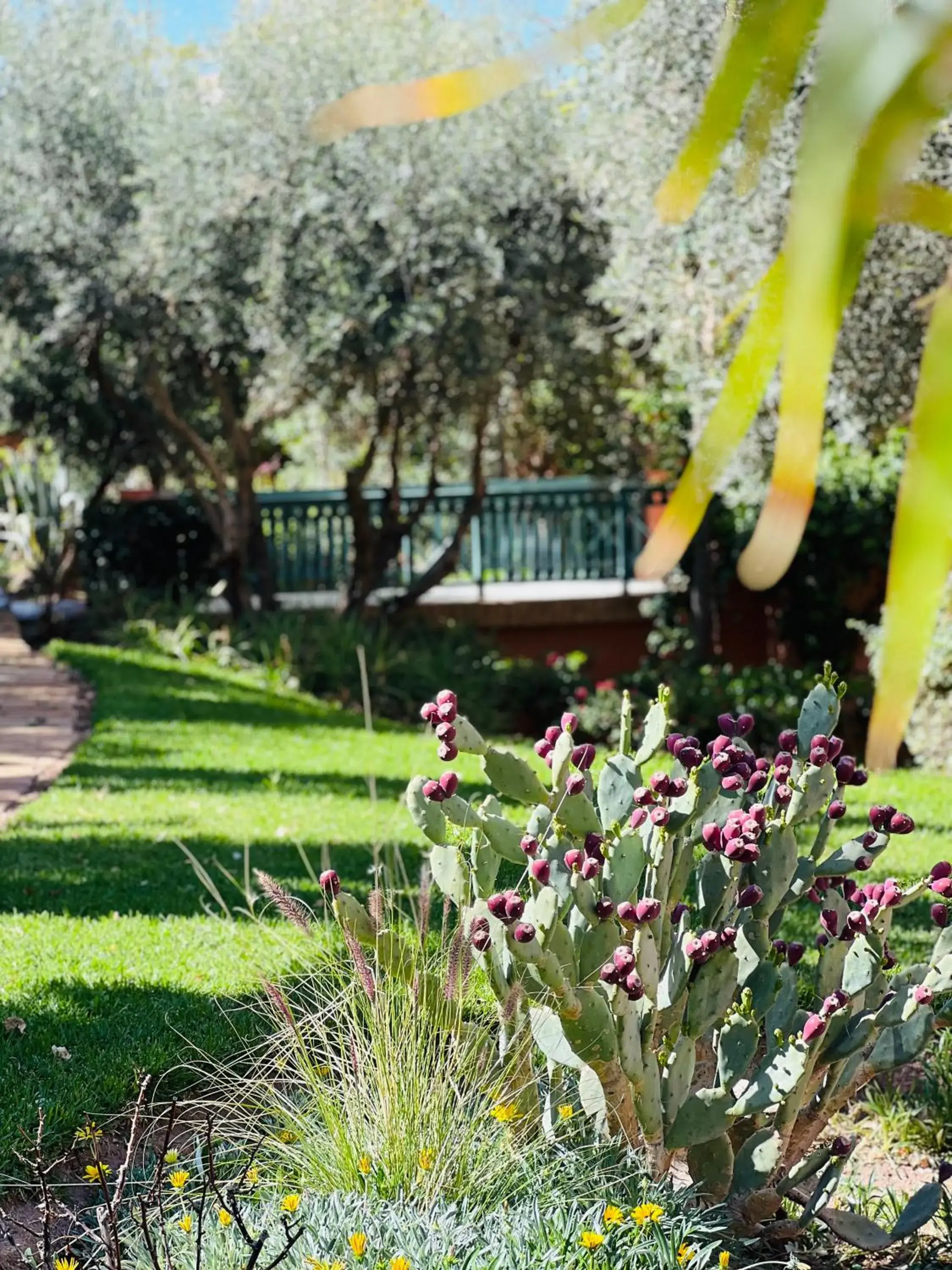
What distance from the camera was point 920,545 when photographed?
34.4 inches

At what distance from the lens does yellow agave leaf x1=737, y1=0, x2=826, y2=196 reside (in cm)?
110

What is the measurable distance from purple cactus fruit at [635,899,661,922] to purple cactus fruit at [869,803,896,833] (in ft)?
1.68

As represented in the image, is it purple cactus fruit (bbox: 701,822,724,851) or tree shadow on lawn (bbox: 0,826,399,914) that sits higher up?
purple cactus fruit (bbox: 701,822,724,851)

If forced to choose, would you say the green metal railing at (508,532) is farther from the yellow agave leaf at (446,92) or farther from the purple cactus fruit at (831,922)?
the yellow agave leaf at (446,92)

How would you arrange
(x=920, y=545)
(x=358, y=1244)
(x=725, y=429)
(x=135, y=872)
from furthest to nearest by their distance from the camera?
(x=135, y=872) → (x=358, y=1244) → (x=725, y=429) → (x=920, y=545)

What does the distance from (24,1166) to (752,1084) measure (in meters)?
1.62

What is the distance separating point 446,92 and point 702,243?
28.3ft

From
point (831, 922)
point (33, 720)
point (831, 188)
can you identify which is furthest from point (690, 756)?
point (33, 720)

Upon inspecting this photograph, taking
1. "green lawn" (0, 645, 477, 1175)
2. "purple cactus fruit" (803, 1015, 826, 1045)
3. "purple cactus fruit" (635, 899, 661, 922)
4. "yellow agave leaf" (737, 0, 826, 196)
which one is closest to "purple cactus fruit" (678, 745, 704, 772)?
"purple cactus fruit" (635, 899, 661, 922)

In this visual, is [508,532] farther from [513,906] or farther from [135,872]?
[513,906]

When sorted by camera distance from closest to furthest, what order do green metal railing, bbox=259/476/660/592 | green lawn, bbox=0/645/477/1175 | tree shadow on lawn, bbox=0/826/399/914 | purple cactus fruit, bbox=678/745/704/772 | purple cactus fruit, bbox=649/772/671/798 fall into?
purple cactus fruit, bbox=649/772/671/798 → purple cactus fruit, bbox=678/745/704/772 → green lawn, bbox=0/645/477/1175 → tree shadow on lawn, bbox=0/826/399/914 → green metal railing, bbox=259/476/660/592

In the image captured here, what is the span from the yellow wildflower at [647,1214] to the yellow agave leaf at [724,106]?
1.98 meters

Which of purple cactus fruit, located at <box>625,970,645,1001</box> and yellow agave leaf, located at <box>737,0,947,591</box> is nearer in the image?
yellow agave leaf, located at <box>737,0,947,591</box>

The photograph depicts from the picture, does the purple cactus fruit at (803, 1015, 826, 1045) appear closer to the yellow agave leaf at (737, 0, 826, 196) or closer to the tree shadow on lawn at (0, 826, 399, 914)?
the yellow agave leaf at (737, 0, 826, 196)
